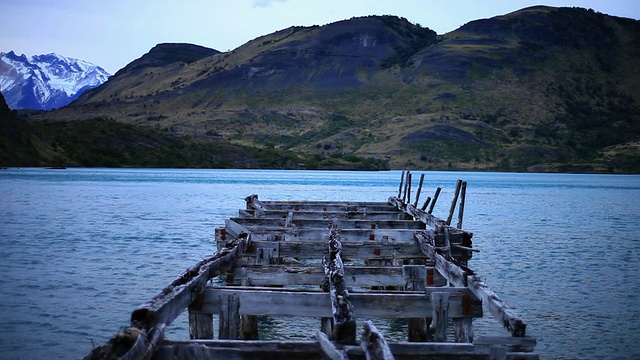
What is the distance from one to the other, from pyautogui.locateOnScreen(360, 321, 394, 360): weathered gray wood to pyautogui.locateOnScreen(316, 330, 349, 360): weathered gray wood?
22 centimetres

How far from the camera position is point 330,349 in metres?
6.18

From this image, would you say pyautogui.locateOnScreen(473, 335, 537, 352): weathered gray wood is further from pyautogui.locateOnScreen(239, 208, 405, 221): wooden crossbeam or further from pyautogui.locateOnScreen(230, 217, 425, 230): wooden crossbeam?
pyautogui.locateOnScreen(239, 208, 405, 221): wooden crossbeam

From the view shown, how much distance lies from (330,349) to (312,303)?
6.94ft

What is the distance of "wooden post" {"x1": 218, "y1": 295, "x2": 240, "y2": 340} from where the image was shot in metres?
8.44

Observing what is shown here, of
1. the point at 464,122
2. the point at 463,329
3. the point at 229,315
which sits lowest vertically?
the point at 463,329

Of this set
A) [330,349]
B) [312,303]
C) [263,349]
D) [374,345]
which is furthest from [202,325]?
[374,345]

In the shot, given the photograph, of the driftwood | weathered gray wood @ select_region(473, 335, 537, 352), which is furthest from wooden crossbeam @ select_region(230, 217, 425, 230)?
weathered gray wood @ select_region(473, 335, 537, 352)

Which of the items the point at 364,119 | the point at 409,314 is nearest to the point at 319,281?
the point at 409,314

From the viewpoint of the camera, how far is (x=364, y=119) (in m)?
175

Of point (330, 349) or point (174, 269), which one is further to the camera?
point (174, 269)

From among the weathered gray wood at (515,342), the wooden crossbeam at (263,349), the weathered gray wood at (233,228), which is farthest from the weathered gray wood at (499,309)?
the weathered gray wood at (233,228)

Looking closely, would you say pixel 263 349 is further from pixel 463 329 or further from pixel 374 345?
pixel 463 329

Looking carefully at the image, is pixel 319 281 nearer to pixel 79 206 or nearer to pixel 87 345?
pixel 87 345

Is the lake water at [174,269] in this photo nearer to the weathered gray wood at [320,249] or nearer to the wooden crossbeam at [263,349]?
the weathered gray wood at [320,249]
